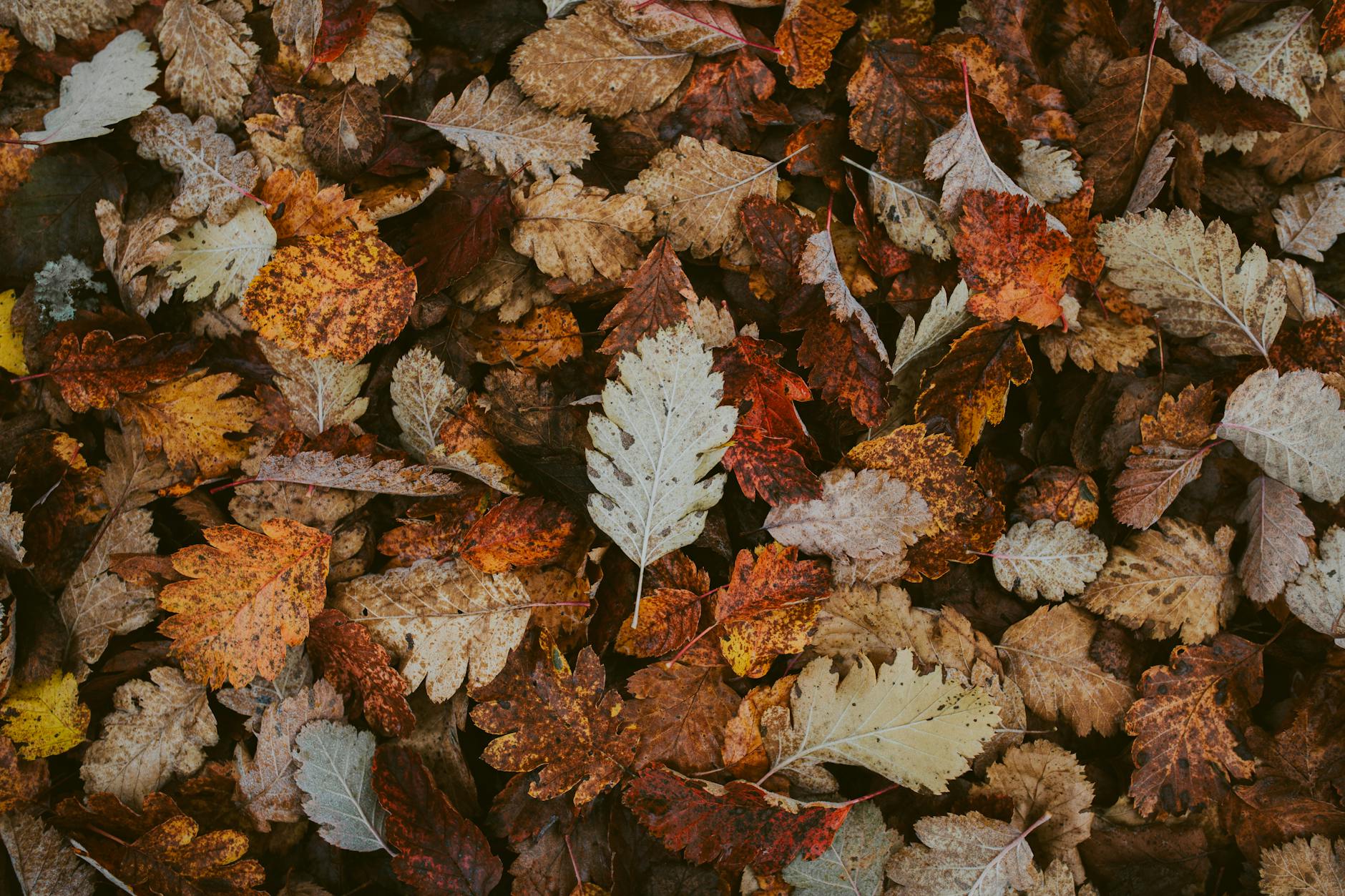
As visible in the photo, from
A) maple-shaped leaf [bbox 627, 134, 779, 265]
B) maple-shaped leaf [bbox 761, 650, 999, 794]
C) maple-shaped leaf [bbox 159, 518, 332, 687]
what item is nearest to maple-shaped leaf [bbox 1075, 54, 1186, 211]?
maple-shaped leaf [bbox 627, 134, 779, 265]

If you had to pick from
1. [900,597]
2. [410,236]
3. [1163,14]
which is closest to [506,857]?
[900,597]

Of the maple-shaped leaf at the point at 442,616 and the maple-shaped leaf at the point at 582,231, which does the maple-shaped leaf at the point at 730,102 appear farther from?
the maple-shaped leaf at the point at 442,616

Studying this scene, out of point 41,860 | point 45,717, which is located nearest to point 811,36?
point 45,717

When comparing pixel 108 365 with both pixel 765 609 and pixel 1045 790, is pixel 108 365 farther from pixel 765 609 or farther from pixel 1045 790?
pixel 1045 790

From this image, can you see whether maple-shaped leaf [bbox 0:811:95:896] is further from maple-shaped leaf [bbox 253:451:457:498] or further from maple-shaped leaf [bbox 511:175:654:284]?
maple-shaped leaf [bbox 511:175:654:284]

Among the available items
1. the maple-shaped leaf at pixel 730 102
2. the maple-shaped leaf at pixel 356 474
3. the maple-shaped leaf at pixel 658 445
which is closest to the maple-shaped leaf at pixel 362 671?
the maple-shaped leaf at pixel 356 474

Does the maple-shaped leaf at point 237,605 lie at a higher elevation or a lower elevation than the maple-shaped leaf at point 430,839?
higher
